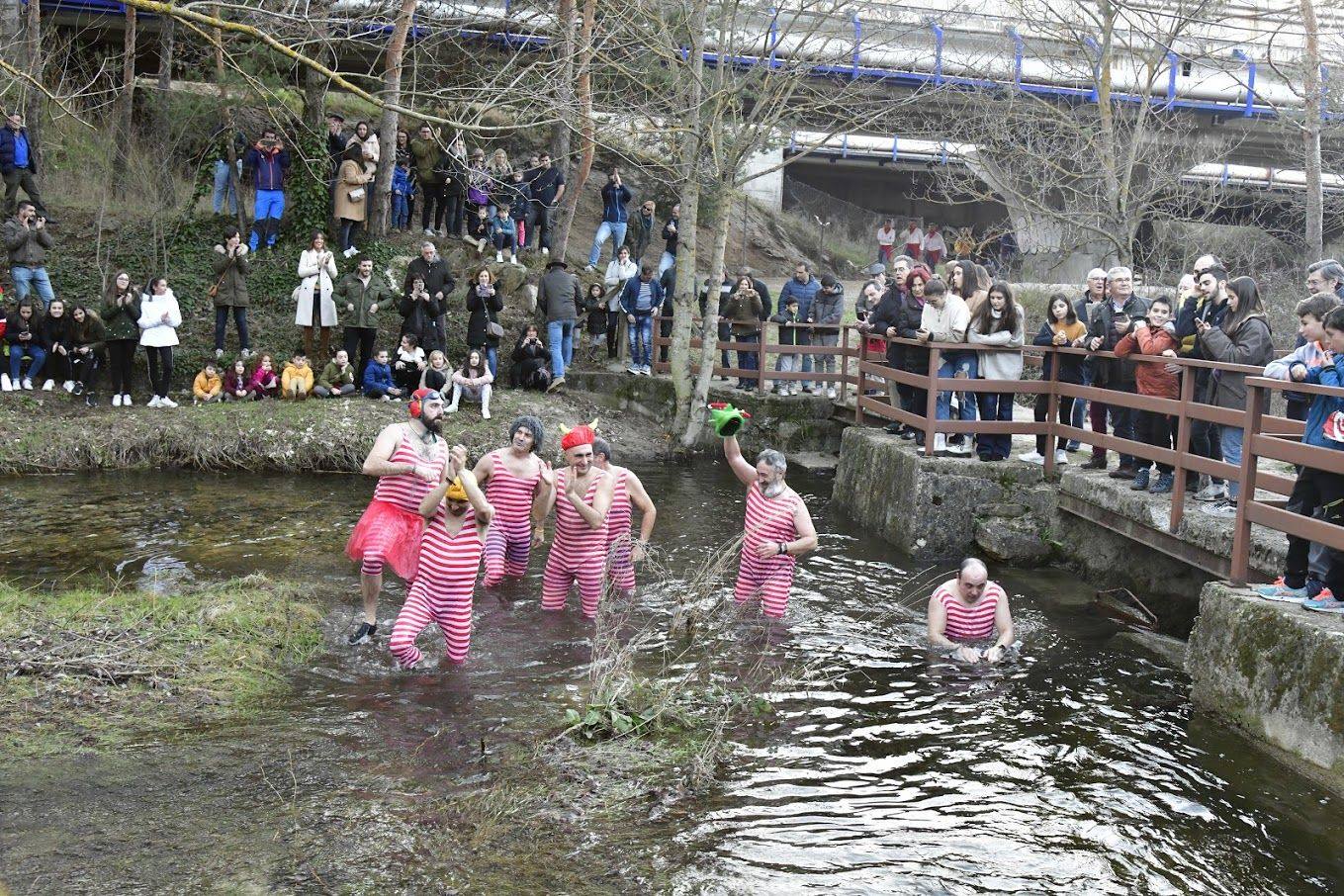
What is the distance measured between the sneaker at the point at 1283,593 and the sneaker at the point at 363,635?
18.9 ft

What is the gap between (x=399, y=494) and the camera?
8.91 m

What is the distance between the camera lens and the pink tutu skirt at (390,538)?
8758mm

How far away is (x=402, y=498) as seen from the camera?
8.91 metres

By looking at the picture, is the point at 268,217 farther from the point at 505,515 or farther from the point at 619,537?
the point at 619,537

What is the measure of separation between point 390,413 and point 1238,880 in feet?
42.0

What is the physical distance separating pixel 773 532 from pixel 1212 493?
11.8ft

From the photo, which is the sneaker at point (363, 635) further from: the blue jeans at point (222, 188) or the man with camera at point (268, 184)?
the blue jeans at point (222, 188)

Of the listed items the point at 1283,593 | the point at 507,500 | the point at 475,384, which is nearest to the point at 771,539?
the point at 507,500

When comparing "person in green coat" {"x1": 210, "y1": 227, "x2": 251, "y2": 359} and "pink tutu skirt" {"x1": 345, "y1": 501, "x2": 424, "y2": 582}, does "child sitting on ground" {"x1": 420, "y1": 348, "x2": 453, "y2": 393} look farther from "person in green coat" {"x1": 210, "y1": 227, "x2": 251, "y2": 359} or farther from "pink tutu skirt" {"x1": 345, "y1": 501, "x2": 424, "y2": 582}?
"pink tutu skirt" {"x1": 345, "y1": 501, "x2": 424, "y2": 582}

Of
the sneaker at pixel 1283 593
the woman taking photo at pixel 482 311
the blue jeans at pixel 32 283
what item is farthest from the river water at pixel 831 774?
the blue jeans at pixel 32 283

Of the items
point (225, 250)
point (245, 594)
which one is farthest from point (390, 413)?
point (245, 594)

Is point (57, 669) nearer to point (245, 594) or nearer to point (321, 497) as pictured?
point (245, 594)

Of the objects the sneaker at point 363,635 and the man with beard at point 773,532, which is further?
the man with beard at point 773,532

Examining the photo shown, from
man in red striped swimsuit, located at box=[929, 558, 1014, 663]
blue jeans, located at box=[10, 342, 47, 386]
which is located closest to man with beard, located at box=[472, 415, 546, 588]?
man in red striped swimsuit, located at box=[929, 558, 1014, 663]
